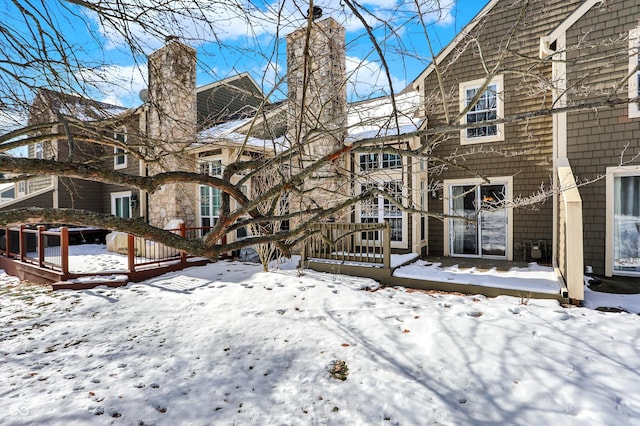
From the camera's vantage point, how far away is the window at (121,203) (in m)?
14.0

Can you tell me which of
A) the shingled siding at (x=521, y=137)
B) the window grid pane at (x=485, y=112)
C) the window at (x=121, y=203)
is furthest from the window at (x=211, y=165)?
the window at (x=121, y=203)

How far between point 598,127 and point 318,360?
7320 millimetres

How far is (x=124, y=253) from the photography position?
10461mm

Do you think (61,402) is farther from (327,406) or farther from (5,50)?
(5,50)

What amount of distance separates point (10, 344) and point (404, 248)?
7.91 metres

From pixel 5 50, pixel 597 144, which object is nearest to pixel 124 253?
pixel 5 50

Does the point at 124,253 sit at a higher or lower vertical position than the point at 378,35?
lower

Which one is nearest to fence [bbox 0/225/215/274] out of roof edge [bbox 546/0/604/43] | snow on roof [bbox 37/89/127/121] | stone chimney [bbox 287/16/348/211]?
snow on roof [bbox 37/89/127/121]

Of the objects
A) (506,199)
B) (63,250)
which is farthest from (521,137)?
(63,250)

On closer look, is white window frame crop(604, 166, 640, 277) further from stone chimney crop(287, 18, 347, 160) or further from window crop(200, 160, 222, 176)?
window crop(200, 160, 222, 176)

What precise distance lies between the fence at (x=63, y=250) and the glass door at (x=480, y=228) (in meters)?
6.90

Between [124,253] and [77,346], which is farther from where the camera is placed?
[124,253]

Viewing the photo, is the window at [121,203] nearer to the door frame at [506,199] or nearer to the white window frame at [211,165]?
the white window frame at [211,165]

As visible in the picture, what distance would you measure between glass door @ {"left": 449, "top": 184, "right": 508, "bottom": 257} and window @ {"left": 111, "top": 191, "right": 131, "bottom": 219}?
1216 centimetres
